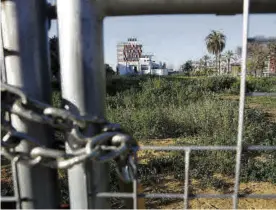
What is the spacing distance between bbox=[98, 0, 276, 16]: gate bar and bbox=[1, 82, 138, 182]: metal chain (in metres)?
0.45

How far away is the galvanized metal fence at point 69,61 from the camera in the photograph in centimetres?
129

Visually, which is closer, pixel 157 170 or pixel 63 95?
pixel 63 95

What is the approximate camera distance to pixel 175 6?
133 centimetres

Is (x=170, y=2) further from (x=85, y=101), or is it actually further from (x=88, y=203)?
(x=88, y=203)

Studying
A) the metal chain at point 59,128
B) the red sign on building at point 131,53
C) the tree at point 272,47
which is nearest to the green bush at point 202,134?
the tree at point 272,47

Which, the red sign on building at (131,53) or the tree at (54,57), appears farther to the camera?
the red sign on building at (131,53)

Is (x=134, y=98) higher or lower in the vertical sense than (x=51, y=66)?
lower

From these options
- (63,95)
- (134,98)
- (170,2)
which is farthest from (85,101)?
(134,98)

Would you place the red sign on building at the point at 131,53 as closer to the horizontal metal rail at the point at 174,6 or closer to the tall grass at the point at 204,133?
the tall grass at the point at 204,133

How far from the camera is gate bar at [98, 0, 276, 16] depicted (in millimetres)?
1320

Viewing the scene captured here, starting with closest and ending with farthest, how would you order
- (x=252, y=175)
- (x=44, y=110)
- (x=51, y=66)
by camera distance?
1. (x=44, y=110)
2. (x=51, y=66)
3. (x=252, y=175)

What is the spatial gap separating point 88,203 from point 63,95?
1.53 ft

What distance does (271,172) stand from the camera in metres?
5.71

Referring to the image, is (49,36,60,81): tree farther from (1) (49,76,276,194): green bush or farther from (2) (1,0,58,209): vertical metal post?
(1) (49,76,276,194): green bush
